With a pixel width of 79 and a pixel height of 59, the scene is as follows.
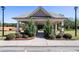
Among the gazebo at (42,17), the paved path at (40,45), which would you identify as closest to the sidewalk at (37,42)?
the paved path at (40,45)

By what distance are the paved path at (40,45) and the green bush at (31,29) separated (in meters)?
0.24

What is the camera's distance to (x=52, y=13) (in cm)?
874

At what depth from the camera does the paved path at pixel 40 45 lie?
8664mm

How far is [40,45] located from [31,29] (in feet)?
2.20

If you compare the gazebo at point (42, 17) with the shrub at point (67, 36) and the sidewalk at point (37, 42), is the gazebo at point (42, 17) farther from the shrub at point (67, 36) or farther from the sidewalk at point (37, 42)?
the sidewalk at point (37, 42)

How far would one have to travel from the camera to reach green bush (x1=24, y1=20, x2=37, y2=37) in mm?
8766

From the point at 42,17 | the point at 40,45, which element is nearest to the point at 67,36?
the point at 40,45

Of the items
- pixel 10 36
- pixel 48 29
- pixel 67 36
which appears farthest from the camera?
pixel 67 36

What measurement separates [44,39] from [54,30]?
49cm

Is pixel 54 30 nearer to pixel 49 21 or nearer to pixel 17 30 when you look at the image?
pixel 49 21

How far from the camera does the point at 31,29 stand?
8836 mm

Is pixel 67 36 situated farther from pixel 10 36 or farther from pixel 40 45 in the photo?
pixel 10 36

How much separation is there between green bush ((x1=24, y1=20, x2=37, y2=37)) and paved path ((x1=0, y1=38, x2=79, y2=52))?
24 cm
